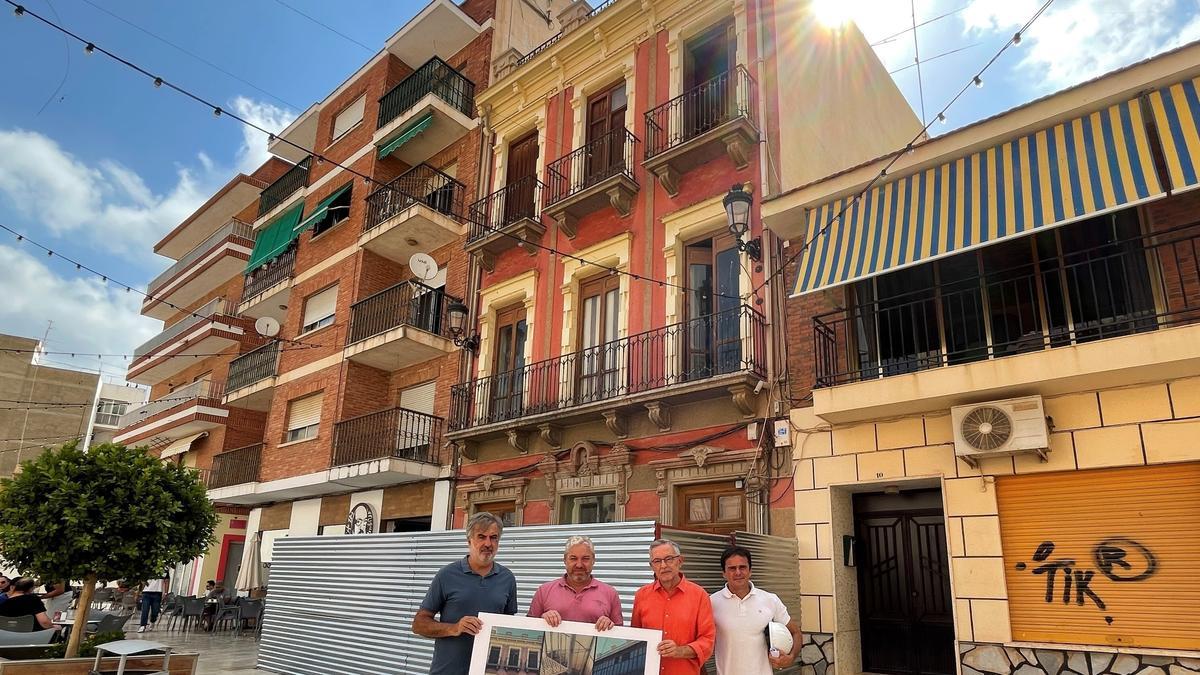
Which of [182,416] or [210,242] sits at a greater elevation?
[210,242]

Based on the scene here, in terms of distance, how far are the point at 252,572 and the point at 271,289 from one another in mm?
7711

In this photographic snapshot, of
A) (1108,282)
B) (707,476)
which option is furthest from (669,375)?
(1108,282)

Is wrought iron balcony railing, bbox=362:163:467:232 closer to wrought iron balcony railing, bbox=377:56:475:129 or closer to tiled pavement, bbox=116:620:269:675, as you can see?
wrought iron balcony railing, bbox=377:56:475:129

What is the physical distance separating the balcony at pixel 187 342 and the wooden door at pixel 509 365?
45.1 feet

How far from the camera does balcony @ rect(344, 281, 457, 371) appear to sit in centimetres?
1546

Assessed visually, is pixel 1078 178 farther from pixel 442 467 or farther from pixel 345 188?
pixel 345 188

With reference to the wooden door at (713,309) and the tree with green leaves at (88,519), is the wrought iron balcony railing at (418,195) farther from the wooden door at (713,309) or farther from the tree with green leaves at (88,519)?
the tree with green leaves at (88,519)

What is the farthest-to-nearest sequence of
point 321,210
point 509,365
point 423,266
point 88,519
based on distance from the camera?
1. point 321,210
2. point 423,266
3. point 509,365
4. point 88,519

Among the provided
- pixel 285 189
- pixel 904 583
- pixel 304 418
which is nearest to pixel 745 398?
pixel 904 583

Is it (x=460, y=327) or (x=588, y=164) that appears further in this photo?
(x=460, y=327)

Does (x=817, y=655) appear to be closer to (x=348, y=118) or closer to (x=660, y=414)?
(x=660, y=414)

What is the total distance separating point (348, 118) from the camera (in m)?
21.5

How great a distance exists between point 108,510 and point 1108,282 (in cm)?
1141

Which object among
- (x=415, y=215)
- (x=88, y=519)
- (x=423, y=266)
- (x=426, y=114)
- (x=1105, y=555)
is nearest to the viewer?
(x=1105, y=555)
